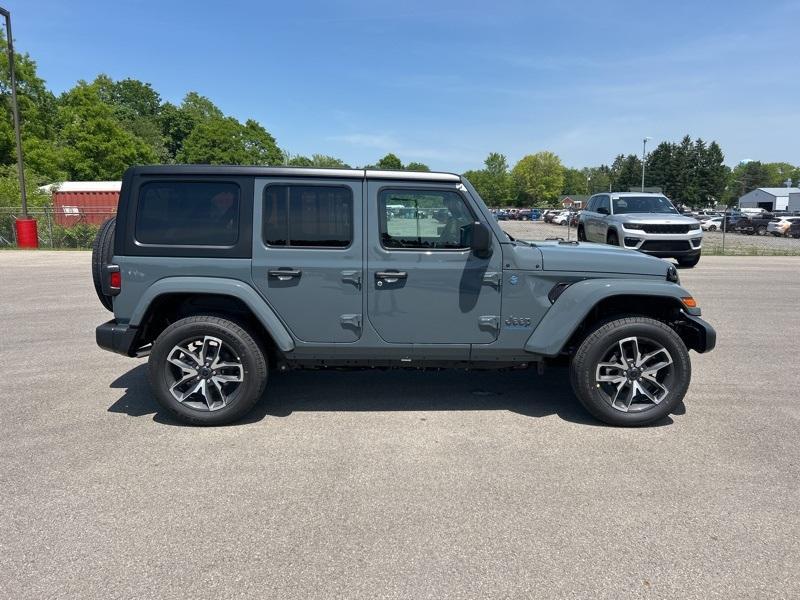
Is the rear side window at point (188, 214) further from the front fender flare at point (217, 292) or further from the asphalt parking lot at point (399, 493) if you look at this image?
the asphalt parking lot at point (399, 493)

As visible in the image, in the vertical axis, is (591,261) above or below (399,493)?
above

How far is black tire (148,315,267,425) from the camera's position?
412 cm

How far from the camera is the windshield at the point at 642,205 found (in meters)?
14.8

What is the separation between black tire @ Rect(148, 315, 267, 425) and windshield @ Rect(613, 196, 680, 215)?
510 inches

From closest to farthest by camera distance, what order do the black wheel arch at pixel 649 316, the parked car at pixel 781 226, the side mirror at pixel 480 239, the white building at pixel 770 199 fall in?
the side mirror at pixel 480 239 < the black wheel arch at pixel 649 316 < the parked car at pixel 781 226 < the white building at pixel 770 199

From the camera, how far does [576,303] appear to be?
4141 mm

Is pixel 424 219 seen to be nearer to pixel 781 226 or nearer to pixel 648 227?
pixel 648 227

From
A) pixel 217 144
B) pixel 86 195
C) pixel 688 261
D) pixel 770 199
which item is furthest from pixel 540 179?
pixel 688 261

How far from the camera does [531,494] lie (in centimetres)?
322

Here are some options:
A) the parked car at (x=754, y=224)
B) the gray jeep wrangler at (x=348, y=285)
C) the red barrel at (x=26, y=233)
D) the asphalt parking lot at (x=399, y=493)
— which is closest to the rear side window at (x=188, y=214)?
the gray jeep wrangler at (x=348, y=285)

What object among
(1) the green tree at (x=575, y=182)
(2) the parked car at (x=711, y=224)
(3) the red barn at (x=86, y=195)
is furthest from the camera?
(1) the green tree at (x=575, y=182)

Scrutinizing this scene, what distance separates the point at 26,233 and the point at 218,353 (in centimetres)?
2117

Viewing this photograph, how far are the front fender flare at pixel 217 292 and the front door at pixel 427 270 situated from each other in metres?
0.74

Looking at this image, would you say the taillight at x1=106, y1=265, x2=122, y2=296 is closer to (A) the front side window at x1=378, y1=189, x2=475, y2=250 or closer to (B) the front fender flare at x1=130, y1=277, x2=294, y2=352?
(B) the front fender flare at x1=130, y1=277, x2=294, y2=352
